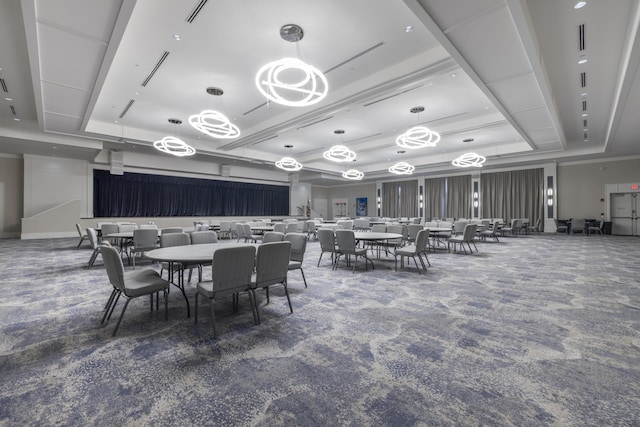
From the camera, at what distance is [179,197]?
52.2 feet

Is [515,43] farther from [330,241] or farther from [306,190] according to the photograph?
[306,190]

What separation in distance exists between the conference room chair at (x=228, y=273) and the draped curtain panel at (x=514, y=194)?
17.0m

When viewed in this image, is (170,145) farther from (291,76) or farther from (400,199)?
(400,199)

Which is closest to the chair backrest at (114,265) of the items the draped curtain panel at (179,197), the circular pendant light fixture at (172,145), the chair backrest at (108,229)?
the chair backrest at (108,229)

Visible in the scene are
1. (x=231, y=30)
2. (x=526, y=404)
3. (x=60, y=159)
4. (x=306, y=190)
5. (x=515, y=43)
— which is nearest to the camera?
(x=526, y=404)

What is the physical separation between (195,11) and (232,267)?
417cm

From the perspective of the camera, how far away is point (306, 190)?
21672mm

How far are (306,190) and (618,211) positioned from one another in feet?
56.0

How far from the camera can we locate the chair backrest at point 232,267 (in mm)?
2754

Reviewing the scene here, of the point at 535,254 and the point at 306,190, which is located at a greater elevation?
the point at 306,190

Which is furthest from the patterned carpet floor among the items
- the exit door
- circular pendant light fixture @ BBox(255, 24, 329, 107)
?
the exit door

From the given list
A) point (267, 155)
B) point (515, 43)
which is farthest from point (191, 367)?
point (267, 155)

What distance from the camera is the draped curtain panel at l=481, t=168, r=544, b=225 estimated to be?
15.2 m

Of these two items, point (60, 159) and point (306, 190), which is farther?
point (306, 190)
